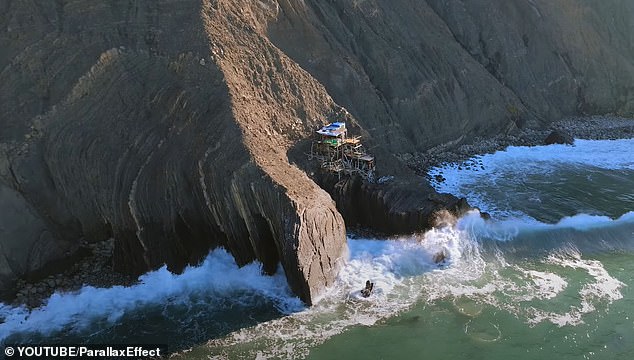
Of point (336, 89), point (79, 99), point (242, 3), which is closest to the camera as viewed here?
point (79, 99)

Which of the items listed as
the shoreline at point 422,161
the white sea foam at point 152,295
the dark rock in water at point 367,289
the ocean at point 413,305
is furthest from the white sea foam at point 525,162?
the white sea foam at point 152,295

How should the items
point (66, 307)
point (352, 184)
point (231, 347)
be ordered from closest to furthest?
point (231, 347)
point (66, 307)
point (352, 184)

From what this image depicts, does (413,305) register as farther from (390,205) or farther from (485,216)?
(485,216)

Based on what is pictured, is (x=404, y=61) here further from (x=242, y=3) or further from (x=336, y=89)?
(x=242, y=3)

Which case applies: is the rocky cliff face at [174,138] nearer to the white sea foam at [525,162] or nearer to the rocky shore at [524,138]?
the rocky shore at [524,138]

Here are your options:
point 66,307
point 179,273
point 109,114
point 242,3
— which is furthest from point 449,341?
point 242,3

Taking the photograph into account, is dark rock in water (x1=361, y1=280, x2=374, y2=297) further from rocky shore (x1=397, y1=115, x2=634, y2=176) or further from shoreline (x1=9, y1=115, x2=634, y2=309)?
rocky shore (x1=397, y1=115, x2=634, y2=176)
